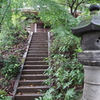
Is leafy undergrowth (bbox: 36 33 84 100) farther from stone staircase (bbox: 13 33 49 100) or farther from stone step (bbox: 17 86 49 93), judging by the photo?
stone staircase (bbox: 13 33 49 100)

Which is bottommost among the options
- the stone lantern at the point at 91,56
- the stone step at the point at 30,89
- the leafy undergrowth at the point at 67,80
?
the stone step at the point at 30,89

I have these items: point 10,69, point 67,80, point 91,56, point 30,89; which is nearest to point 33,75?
point 30,89

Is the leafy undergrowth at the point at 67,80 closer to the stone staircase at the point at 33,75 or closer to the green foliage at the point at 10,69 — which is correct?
the stone staircase at the point at 33,75

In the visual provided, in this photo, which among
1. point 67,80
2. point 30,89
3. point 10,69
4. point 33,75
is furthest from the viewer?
point 33,75

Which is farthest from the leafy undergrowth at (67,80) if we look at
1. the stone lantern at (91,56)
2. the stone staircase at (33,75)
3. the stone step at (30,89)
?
the stone lantern at (91,56)

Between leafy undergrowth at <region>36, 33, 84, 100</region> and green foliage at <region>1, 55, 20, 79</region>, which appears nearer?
leafy undergrowth at <region>36, 33, 84, 100</region>

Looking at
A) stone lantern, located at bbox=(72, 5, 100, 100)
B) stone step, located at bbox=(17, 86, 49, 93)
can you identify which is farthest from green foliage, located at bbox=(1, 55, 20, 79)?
stone lantern, located at bbox=(72, 5, 100, 100)

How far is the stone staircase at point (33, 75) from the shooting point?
177 inches

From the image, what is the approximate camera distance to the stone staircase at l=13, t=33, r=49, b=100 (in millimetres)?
4502

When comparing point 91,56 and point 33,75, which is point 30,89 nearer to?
point 33,75

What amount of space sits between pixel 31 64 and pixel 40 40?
2.93 metres

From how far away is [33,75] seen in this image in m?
5.36

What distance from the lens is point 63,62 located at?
4.50m

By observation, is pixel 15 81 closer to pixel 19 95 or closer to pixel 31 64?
pixel 19 95
